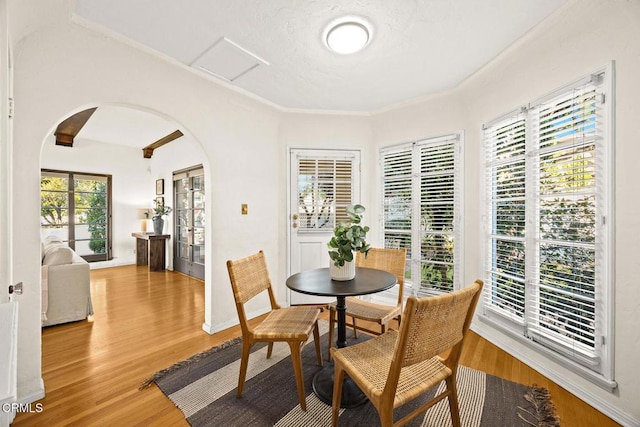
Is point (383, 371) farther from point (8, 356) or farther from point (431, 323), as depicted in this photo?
point (8, 356)

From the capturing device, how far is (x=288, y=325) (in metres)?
1.90

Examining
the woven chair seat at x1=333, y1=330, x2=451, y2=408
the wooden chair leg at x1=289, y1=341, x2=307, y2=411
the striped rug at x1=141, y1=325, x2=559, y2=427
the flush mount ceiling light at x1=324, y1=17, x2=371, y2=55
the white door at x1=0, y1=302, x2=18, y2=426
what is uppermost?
the flush mount ceiling light at x1=324, y1=17, x2=371, y2=55

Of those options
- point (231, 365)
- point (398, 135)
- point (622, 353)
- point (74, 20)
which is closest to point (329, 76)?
point (398, 135)

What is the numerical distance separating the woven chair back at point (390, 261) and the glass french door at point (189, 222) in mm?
3496

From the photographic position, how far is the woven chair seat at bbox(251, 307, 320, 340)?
5.86ft

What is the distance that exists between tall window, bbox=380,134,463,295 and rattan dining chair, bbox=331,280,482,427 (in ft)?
6.03

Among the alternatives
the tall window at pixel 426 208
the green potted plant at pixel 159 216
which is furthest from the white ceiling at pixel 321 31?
the green potted plant at pixel 159 216

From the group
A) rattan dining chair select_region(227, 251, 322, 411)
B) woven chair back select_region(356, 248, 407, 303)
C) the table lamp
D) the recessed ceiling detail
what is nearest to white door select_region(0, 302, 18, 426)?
rattan dining chair select_region(227, 251, 322, 411)

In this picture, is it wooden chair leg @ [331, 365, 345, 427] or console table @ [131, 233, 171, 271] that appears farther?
console table @ [131, 233, 171, 271]

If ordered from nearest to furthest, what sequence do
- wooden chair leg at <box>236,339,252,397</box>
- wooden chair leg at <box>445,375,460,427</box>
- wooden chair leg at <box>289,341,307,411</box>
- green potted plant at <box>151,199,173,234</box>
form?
wooden chair leg at <box>445,375,460,427</box> < wooden chair leg at <box>289,341,307,411</box> < wooden chair leg at <box>236,339,252,397</box> < green potted plant at <box>151,199,173,234</box>

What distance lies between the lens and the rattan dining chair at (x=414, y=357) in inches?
45.3

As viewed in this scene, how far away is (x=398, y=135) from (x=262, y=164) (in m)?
1.72

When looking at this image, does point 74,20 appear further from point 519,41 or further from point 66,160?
point 66,160

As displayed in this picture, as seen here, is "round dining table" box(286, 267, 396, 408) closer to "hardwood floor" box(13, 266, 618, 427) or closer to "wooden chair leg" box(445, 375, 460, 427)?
"wooden chair leg" box(445, 375, 460, 427)
